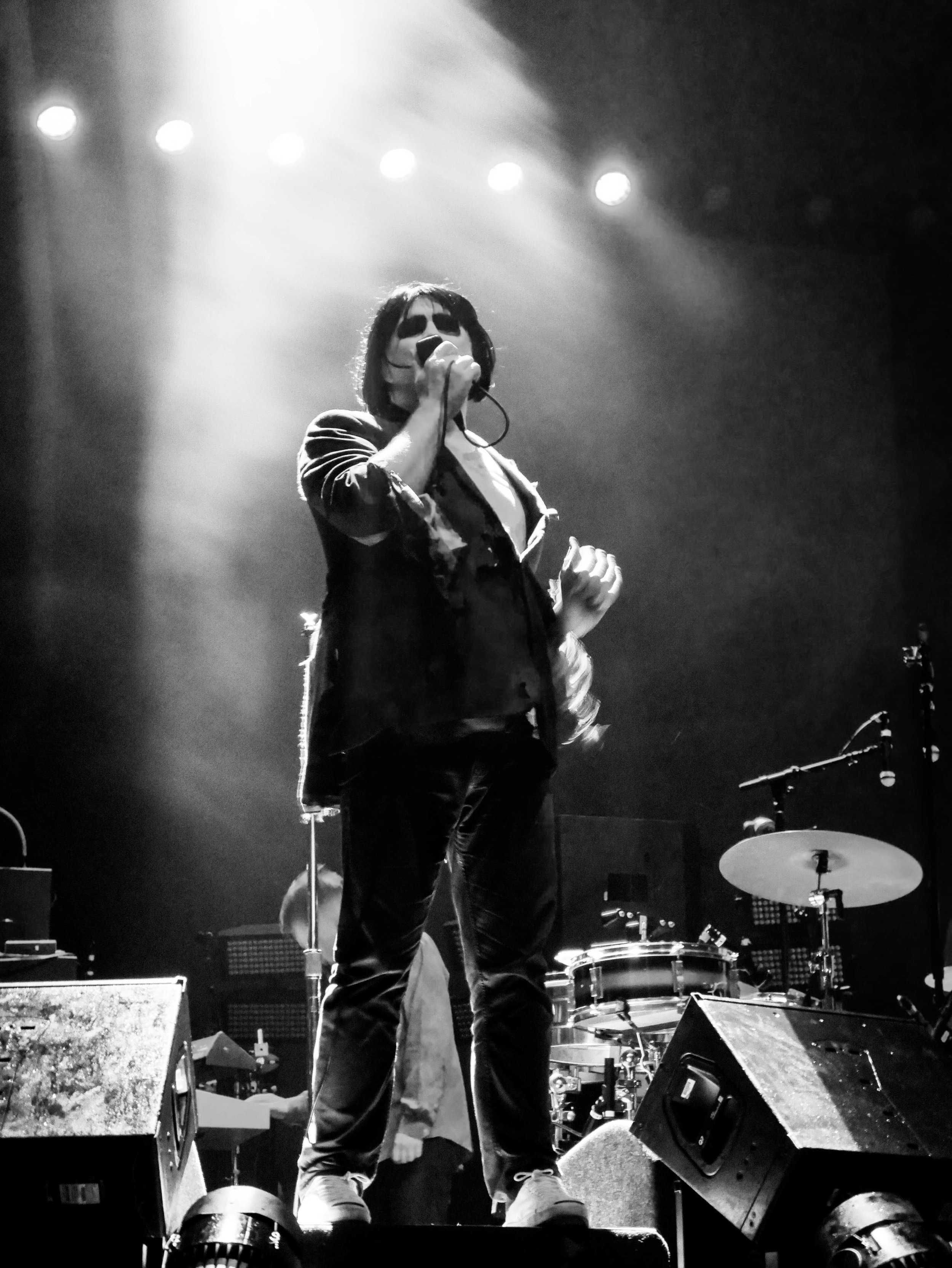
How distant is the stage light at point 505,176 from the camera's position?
601 cm

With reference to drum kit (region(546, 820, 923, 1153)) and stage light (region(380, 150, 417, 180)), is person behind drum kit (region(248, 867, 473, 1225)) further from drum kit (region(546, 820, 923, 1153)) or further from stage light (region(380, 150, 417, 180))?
stage light (region(380, 150, 417, 180))

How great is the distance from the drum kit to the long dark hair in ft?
7.96

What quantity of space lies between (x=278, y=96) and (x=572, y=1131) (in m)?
4.39

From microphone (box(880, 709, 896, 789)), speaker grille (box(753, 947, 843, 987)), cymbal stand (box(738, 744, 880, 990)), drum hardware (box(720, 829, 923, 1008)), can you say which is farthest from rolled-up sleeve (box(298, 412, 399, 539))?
speaker grille (box(753, 947, 843, 987))

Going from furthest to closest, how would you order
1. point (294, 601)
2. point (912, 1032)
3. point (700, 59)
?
1. point (294, 601)
2. point (700, 59)
3. point (912, 1032)

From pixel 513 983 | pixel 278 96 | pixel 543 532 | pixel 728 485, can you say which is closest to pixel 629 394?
pixel 728 485

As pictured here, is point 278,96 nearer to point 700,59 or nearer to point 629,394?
point 700,59

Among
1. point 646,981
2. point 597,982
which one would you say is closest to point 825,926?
point 646,981

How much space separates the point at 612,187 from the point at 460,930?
4791 millimetres

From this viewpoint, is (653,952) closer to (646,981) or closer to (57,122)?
(646,981)

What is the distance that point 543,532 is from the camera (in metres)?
2.46

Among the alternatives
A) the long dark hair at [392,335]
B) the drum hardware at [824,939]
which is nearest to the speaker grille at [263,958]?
the drum hardware at [824,939]

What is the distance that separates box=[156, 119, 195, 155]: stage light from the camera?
562cm

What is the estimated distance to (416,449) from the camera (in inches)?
87.5
